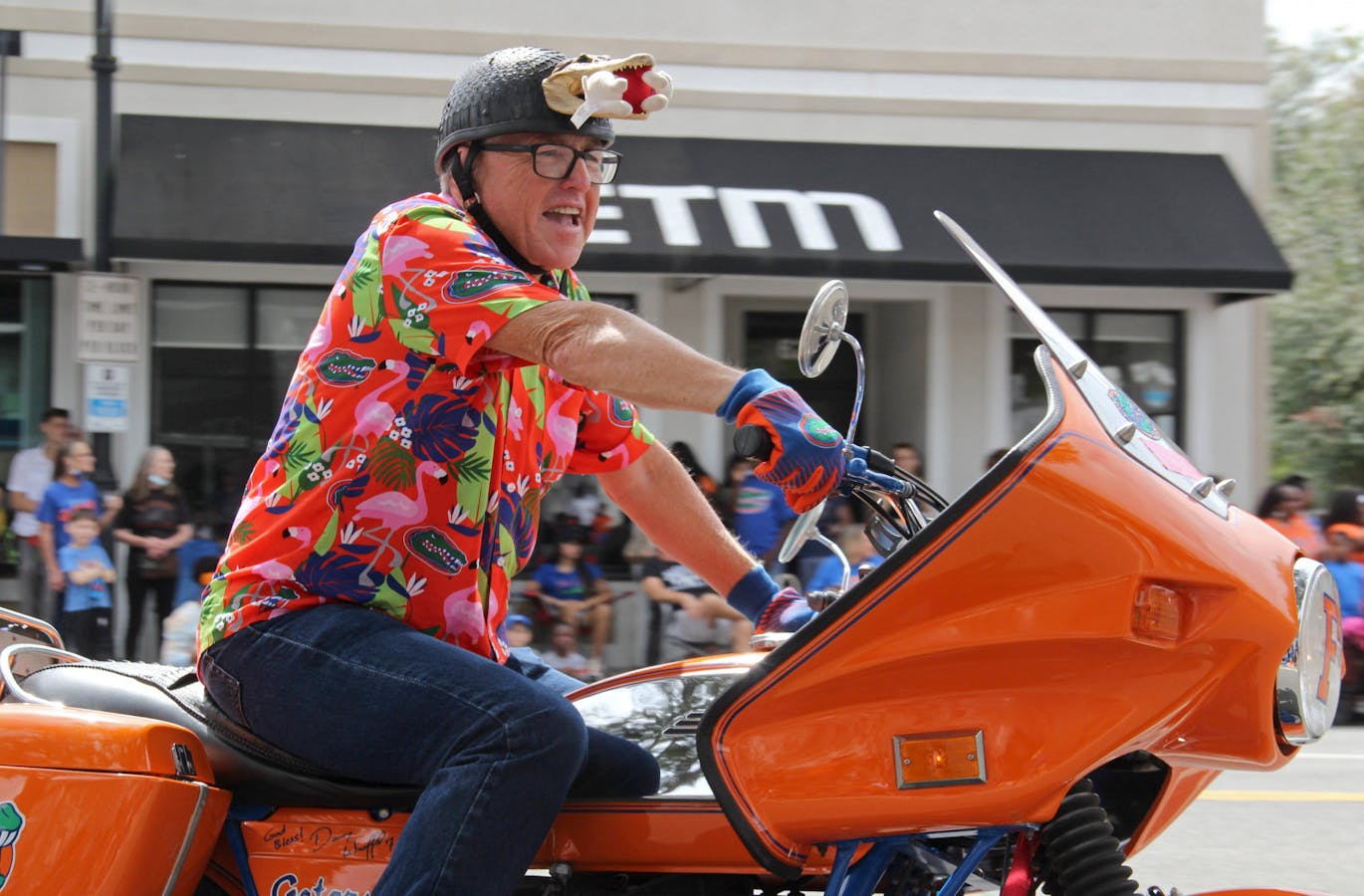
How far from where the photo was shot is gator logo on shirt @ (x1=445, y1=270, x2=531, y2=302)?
2402 mm

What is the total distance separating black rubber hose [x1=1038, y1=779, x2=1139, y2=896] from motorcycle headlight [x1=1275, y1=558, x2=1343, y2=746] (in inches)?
10.9

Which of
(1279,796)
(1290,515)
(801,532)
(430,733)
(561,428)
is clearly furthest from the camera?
(1290,515)

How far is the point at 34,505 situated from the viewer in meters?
10.4

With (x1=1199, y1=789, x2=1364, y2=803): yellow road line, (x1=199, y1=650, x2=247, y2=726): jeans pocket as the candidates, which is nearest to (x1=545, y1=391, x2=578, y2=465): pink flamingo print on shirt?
(x1=199, y1=650, x2=247, y2=726): jeans pocket

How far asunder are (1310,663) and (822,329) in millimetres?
843

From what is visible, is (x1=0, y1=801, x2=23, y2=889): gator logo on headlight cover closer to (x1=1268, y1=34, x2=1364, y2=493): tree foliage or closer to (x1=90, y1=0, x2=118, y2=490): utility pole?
(x1=90, y1=0, x2=118, y2=490): utility pole

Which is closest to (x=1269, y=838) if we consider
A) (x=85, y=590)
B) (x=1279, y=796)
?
(x=1279, y=796)

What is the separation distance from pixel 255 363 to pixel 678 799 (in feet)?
36.5

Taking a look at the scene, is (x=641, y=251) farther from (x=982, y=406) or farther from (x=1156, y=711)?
(x=1156, y=711)

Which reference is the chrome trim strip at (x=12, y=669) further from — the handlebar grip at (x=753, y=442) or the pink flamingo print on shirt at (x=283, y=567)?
the handlebar grip at (x=753, y=442)

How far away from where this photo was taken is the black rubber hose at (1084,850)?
Answer: 2.17m

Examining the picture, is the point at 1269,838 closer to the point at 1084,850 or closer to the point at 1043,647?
the point at 1084,850

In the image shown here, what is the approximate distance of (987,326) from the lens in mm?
13781

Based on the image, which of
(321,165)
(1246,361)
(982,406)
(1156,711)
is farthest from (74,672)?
(1246,361)
